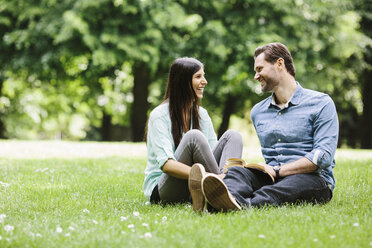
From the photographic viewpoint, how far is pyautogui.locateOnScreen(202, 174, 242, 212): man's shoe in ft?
11.3

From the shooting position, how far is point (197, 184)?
361 centimetres

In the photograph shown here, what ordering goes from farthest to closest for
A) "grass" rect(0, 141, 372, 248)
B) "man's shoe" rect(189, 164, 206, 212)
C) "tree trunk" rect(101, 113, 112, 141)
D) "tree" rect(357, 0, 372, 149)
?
"tree trunk" rect(101, 113, 112, 141) < "tree" rect(357, 0, 372, 149) < "man's shoe" rect(189, 164, 206, 212) < "grass" rect(0, 141, 372, 248)

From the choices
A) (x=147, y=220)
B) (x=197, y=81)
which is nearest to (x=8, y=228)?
(x=147, y=220)

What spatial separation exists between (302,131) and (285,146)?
0.76 feet

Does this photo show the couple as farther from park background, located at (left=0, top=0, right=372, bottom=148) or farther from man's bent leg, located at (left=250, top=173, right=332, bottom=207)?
park background, located at (left=0, top=0, right=372, bottom=148)

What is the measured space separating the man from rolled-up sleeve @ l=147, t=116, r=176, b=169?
0.55 meters

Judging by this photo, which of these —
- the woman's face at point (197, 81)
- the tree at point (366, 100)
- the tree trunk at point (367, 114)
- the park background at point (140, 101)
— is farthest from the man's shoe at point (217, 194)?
the tree trunk at point (367, 114)

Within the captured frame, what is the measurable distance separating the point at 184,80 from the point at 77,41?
10245mm

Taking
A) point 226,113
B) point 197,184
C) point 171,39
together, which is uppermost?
point 171,39

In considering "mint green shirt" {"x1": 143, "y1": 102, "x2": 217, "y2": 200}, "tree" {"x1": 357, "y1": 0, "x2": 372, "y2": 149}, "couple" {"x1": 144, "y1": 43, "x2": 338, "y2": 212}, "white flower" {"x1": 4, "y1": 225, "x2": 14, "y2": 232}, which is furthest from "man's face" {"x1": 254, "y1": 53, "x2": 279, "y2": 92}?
"tree" {"x1": 357, "y1": 0, "x2": 372, "y2": 149}

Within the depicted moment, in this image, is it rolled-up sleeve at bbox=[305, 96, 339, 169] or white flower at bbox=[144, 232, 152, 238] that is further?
rolled-up sleeve at bbox=[305, 96, 339, 169]

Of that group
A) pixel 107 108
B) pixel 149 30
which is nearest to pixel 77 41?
pixel 149 30

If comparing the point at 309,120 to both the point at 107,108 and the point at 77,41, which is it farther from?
the point at 107,108

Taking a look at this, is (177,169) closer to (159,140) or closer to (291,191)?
(159,140)
